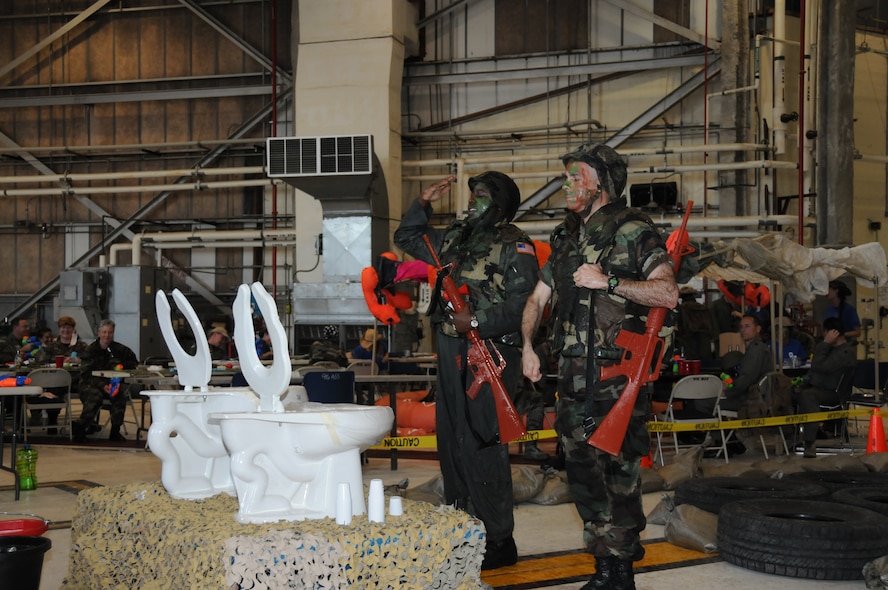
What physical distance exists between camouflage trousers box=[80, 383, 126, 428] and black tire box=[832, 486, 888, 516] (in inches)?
274

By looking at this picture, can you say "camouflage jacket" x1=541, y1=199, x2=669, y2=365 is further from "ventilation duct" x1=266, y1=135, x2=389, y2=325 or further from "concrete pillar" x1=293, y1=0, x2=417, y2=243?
"concrete pillar" x1=293, y1=0, x2=417, y2=243

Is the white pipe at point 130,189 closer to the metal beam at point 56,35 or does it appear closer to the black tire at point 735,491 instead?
the metal beam at point 56,35

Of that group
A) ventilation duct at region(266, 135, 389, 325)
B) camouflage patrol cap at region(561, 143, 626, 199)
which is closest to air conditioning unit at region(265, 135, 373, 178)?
ventilation duct at region(266, 135, 389, 325)

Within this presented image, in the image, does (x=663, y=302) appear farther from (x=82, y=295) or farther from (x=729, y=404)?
(x=82, y=295)

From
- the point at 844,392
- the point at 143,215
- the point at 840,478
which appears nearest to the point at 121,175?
the point at 143,215

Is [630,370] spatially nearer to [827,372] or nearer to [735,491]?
[735,491]

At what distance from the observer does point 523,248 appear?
15.5ft

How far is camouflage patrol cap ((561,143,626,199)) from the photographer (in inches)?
162

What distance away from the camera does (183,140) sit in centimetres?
1859

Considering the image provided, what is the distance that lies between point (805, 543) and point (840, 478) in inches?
72.8

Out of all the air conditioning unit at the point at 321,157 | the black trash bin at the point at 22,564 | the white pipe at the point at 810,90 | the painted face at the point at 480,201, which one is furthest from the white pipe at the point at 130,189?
the black trash bin at the point at 22,564

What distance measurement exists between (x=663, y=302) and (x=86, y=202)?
16.6 meters

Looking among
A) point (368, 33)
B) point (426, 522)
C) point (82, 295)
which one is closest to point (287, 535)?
point (426, 522)

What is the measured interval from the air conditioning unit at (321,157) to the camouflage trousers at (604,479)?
9.70m
